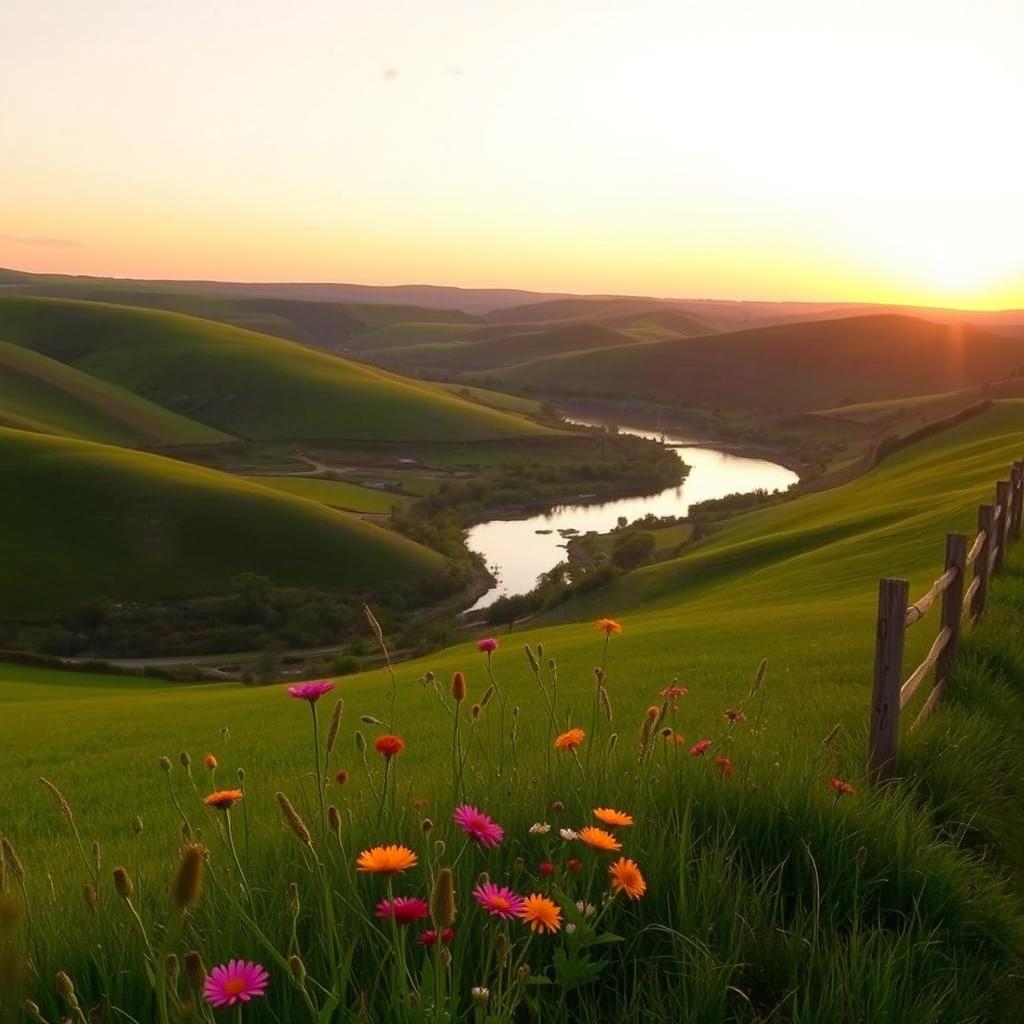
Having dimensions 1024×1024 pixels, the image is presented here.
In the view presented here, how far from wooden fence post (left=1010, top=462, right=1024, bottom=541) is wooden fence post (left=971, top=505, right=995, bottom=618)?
4.66m

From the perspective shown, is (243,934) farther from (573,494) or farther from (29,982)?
(573,494)

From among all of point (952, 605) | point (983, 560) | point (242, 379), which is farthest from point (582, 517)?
point (952, 605)

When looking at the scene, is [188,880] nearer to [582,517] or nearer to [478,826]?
[478,826]

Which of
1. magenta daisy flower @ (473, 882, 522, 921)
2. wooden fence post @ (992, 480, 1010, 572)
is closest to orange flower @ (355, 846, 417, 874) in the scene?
magenta daisy flower @ (473, 882, 522, 921)

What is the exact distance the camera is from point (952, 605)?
776 cm

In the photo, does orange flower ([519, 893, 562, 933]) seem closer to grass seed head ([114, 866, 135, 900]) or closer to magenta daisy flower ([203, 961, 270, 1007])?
magenta daisy flower ([203, 961, 270, 1007])

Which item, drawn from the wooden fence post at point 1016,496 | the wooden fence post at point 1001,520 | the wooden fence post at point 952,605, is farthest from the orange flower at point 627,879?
the wooden fence post at point 1016,496

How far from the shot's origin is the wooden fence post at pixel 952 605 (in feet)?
25.4

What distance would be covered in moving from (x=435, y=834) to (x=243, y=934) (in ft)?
2.90

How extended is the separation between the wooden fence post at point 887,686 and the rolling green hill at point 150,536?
70.8 m

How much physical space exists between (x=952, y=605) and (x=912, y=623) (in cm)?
60

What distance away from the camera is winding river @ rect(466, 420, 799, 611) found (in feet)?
294

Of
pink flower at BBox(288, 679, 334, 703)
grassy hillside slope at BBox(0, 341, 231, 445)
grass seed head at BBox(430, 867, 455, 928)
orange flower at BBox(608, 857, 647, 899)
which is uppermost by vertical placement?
pink flower at BBox(288, 679, 334, 703)

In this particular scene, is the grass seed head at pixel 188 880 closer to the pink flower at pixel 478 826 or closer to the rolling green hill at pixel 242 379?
the pink flower at pixel 478 826
